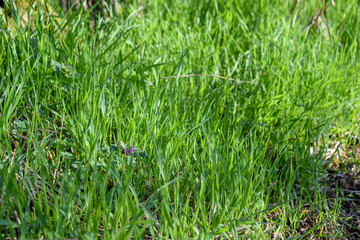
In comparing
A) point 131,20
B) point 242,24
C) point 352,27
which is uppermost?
point 131,20

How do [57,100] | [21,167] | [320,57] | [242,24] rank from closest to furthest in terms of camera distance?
[21,167]
[57,100]
[320,57]
[242,24]

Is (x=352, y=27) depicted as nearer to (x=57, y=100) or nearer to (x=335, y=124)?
(x=335, y=124)

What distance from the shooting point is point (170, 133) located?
1.91 m

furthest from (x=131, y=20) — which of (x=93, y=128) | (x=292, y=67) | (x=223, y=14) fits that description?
(x=93, y=128)

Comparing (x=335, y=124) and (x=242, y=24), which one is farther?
(x=242, y=24)

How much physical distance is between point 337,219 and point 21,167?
149 centimetres

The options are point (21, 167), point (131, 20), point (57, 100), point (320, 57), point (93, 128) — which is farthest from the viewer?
point (131, 20)

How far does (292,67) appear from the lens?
9.78ft

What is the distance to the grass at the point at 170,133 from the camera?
5.23ft

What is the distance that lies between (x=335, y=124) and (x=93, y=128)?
1.72m

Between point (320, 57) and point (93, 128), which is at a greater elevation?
point (93, 128)

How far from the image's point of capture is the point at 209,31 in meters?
3.41

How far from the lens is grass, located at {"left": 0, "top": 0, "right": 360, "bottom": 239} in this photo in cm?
159

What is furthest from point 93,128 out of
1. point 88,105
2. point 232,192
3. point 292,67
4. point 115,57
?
point 292,67
